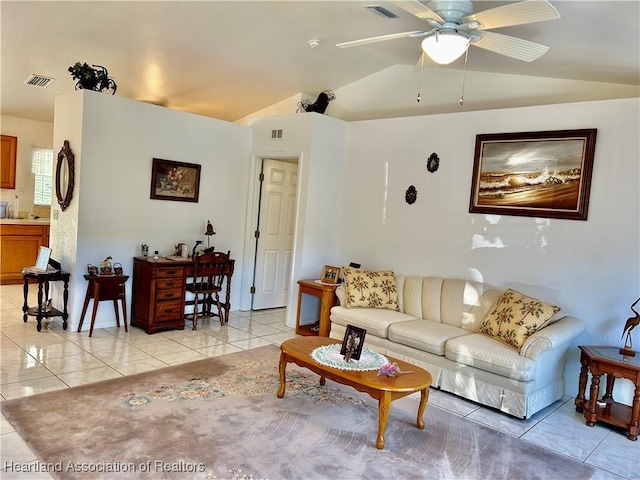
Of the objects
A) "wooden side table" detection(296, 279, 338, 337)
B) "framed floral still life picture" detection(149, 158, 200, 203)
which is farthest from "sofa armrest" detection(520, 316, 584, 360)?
"framed floral still life picture" detection(149, 158, 200, 203)

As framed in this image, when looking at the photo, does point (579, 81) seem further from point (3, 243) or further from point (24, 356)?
point (3, 243)

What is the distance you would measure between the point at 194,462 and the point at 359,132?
4161 mm

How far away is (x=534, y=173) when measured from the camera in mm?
4109

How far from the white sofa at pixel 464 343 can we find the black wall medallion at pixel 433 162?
3.88ft

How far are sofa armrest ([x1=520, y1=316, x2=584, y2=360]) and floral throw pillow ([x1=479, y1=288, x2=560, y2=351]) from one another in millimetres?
76

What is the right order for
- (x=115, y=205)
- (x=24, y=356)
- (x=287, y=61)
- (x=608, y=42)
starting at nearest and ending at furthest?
(x=608, y=42)
(x=24, y=356)
(x=115, y=205)
(x=287, y=61)

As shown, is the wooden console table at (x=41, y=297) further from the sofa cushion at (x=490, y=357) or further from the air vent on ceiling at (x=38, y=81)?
the sofa cushion at (x=490, y=357)

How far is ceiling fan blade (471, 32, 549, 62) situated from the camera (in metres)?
2.70

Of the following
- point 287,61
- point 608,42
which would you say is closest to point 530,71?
point 608,42

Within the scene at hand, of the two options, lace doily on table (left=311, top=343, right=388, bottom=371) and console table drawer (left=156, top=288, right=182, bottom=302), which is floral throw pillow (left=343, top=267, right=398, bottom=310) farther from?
console table drawer (left=156, top=288, right=182, bottom=302)

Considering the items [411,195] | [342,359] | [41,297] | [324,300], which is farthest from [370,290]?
[41,297]

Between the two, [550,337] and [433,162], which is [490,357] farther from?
[433,162]

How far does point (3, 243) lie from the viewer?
6.45 m

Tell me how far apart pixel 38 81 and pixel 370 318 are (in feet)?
15.6
